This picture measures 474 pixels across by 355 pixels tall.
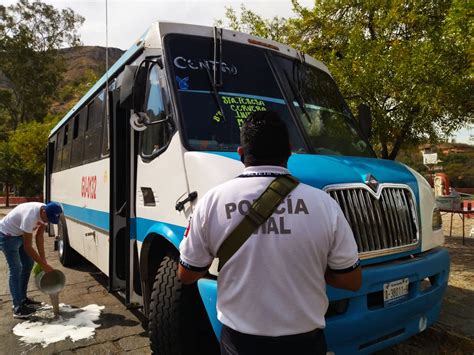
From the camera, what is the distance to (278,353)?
1.78m

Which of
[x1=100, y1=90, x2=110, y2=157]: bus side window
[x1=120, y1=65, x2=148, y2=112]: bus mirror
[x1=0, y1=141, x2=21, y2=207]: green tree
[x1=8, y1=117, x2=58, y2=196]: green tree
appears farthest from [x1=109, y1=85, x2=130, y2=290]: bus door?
[x1=0, y1=141, x2=21, y2=207]: green tree

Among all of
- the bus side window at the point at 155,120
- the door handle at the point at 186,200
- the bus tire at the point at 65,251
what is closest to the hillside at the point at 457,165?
the bus tire at the point at 65,251

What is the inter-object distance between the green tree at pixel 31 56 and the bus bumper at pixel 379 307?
50974 millimetres

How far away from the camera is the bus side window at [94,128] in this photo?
573 cm

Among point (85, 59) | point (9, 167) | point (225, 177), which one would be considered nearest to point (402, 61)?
point (225, 177)

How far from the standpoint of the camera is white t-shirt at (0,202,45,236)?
5098 millimetres

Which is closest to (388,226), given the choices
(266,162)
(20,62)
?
(266,162)

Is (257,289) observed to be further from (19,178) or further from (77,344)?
(19,178)

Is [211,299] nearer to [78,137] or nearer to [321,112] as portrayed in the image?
[321,112]

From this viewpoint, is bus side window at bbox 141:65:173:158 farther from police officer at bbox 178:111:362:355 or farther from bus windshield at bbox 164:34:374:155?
police officer at bbox 178:111:362:355

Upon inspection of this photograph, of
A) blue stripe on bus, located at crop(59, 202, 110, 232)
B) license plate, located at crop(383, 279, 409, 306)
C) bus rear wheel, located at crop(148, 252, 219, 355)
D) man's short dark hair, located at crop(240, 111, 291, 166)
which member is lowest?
bus rear wheel, located at crop(148, 252, 219, 355)

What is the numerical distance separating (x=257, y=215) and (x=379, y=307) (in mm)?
1728

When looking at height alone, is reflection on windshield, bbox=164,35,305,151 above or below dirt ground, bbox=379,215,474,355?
above

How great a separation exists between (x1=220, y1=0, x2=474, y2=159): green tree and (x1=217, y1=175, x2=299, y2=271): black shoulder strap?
14.1ft
